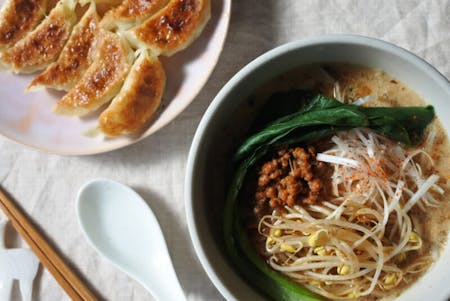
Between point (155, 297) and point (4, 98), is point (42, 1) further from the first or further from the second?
point (155, 297)

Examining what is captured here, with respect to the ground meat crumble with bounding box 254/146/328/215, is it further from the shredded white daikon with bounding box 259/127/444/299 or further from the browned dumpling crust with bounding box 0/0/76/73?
the browned dumpling crust with bounding box 0/0/76/73

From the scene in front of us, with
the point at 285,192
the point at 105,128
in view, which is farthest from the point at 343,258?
the point at 105,128

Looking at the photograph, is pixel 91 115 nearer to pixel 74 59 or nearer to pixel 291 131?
pixel 74 59

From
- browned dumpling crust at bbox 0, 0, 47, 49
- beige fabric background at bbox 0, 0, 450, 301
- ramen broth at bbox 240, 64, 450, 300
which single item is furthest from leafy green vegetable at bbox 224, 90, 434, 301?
browned dumpling crust at bbox 0, 0, 47, 49

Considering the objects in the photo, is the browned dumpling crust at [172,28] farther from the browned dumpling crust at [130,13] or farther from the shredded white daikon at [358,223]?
the shredded white daikon at [358,223]

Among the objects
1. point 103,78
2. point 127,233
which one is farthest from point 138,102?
point 127,233

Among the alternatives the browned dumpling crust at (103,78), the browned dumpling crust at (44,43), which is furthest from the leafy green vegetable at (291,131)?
the browned dumpling crust at (44,43)
